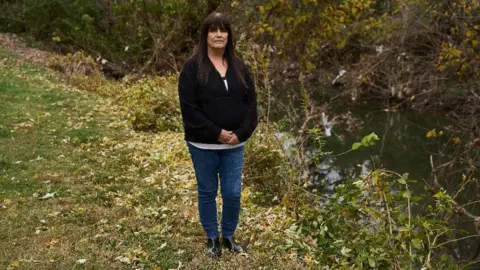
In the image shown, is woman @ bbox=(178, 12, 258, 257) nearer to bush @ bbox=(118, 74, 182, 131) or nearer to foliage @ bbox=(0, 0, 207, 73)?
bush @ bbox=(118, 74, 182, 131)

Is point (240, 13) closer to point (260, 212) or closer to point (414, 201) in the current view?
point (260, 212)

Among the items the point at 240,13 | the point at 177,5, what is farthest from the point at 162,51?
the point at 240,13

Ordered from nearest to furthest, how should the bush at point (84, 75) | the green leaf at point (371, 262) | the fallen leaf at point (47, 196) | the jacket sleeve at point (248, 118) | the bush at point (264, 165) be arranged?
the green leaf at point (371, 262), the jacket sleeve at point (248, 118), the fallen leaf at point (47, 196), the bush at point (264, 165), the bush at point (84, 75)

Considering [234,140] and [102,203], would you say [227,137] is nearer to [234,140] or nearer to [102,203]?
[234,140]

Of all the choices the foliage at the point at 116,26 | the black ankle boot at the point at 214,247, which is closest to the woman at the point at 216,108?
the black ankle boot at the point at 214,247

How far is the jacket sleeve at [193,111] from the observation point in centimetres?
397

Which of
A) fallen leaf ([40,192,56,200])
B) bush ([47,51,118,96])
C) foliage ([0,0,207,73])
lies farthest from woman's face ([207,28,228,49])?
foliage ([0,0,207,73])

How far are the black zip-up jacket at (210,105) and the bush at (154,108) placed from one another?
5.72m

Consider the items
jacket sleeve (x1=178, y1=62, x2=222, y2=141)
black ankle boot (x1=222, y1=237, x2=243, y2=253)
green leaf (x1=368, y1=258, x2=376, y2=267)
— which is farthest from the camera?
black ankle boot (x1=222, y1=237, x2=243, y2=253)

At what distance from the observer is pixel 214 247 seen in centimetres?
446

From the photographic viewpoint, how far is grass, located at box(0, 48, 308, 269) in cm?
442

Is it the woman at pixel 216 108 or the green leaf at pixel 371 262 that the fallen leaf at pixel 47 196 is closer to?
the woman at pixel 216 108

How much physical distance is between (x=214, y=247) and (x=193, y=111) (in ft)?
4.10

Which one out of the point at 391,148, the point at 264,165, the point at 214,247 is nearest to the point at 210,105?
the point at 214,247
